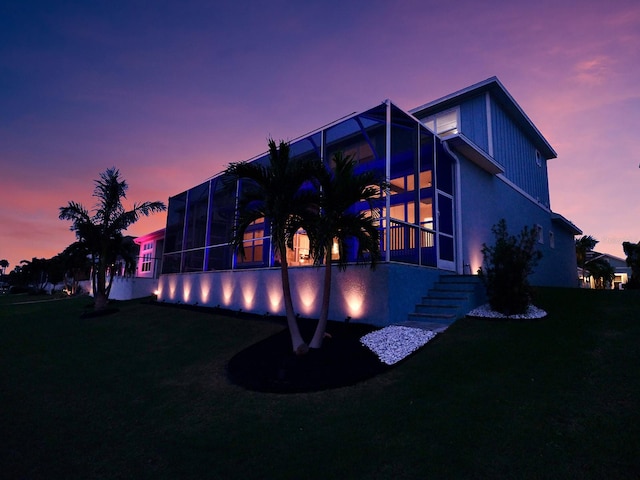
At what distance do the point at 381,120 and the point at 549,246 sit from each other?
45.7 feet

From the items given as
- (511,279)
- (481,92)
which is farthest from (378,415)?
(481,92)

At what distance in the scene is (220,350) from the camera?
838 centimetres

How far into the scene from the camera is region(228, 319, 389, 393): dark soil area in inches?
226

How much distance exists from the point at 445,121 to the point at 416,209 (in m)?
6.89

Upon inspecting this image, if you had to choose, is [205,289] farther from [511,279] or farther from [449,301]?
[511,279]

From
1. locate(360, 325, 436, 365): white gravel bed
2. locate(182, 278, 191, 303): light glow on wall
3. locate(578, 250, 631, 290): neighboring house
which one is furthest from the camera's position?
locate(578, 250, 631, 290): neighboring house

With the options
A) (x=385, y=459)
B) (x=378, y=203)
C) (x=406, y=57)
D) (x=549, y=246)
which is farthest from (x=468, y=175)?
(x=385, y=459)

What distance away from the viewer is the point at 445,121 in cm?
1514

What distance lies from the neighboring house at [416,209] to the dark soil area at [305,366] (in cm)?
184

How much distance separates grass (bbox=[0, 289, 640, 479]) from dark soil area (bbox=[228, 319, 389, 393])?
0.29 meters

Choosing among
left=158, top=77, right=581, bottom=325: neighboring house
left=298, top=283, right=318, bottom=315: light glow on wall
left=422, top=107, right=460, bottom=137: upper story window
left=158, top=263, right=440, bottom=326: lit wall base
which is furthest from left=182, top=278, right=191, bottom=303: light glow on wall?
left=422, top=107, right=460, bottom=137: upper story window

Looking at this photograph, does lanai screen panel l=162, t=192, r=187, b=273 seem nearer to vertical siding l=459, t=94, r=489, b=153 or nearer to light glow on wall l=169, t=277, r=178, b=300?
light glow on wall l=169, t=277, r=178, b=300

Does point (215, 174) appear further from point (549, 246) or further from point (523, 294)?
point (549, 246)

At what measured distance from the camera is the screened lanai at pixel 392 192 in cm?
1006
